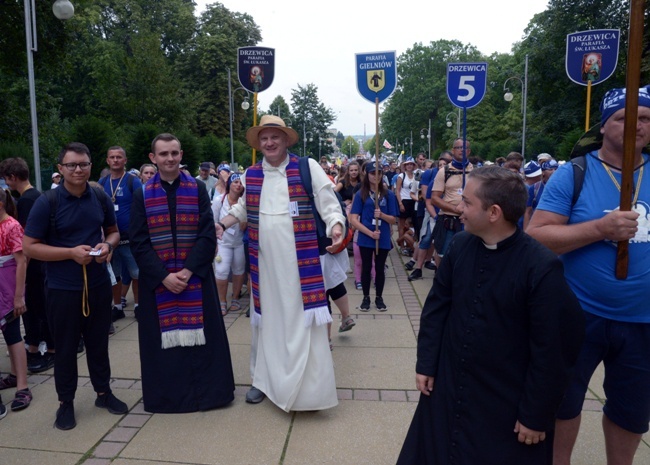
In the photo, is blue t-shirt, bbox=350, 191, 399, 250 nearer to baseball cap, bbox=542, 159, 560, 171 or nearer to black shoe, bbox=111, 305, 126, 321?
baseball cap, bbox=542, 159, 560, 171

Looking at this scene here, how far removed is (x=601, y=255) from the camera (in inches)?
102

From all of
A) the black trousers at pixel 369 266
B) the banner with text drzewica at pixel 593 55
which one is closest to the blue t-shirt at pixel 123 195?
the black trousers at pixel 369 266

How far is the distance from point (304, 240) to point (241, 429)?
1421mm

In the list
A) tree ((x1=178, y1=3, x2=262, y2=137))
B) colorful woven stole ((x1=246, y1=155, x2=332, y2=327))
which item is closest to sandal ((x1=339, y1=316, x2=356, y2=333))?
colorful woven stole ((x1=246, y1=155, x2=332, y2=327))

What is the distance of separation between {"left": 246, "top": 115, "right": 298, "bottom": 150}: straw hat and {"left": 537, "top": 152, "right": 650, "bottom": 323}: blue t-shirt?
212 centimetres

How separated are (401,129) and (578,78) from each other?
6073 centimetres

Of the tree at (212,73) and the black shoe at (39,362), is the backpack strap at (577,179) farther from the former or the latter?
the tree at (212,73)

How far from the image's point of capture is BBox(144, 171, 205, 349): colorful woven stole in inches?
161

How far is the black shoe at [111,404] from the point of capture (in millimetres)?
4172

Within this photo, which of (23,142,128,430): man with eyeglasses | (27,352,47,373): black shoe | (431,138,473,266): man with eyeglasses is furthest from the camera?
(431,138,473,266): man with eyeglasses

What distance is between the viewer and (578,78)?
27.2 feet

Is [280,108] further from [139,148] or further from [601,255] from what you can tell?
[601,255]

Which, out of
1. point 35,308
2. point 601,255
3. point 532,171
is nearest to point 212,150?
point 532,171

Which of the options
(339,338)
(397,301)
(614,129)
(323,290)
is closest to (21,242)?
(323,290)
